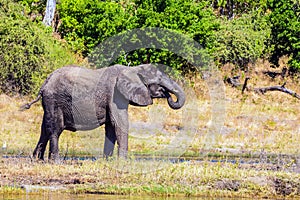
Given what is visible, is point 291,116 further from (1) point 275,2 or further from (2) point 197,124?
(1) point 275,2

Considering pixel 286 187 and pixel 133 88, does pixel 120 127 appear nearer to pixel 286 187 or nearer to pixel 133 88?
pixel 133 88

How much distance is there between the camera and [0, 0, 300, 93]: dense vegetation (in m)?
33.1

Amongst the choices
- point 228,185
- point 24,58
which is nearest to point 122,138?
point 228,185

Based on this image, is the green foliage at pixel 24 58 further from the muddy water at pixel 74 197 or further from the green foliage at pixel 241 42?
the muddy water at pixel 74 197

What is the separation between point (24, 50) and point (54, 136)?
47.0ft

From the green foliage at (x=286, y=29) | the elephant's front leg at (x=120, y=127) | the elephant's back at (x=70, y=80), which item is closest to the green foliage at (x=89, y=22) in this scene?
the green foliage at (x=286, y=29)

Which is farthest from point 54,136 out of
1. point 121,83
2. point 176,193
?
point 176,193

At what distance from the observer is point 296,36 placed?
3866 cm

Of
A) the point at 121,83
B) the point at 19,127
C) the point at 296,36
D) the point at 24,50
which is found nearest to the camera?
the point at 121,83

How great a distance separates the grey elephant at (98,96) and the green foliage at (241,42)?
65.3ft

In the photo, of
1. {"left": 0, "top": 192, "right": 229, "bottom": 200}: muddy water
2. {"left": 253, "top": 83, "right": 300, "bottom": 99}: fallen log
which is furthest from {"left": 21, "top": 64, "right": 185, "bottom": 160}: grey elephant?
{"left": 253, "top": 83, "right": 300, "bottom": 99}: fallen log

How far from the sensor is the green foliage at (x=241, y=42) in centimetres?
4000

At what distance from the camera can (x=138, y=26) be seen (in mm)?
36312

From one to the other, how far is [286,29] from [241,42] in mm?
2702
